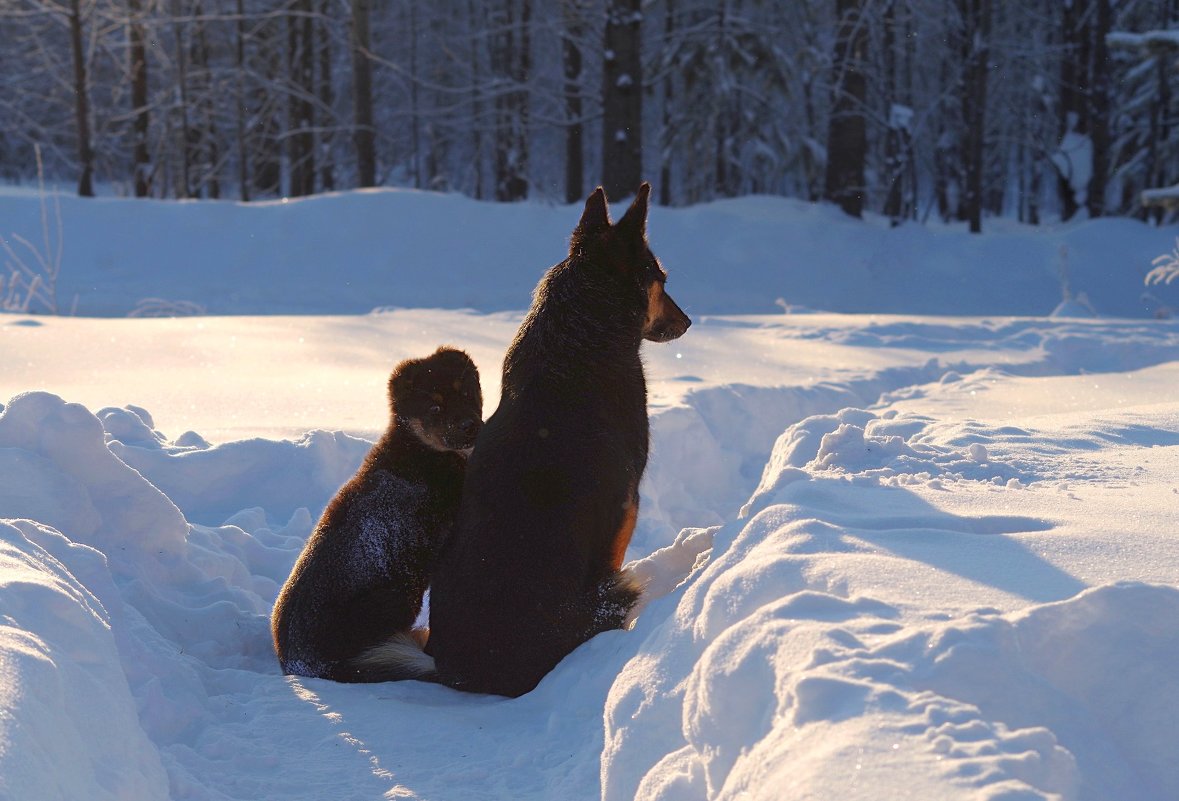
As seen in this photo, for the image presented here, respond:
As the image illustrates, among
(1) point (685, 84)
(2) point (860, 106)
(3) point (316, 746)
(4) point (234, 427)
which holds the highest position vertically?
(1) point (685, 84)

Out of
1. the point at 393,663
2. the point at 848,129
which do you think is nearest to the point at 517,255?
the point at 848,129

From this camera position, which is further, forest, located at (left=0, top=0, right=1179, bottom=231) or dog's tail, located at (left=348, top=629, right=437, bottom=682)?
forest, located at (left=0, top=0, right=1179, bottom=231)

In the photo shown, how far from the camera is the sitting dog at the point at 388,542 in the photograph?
4305 mm

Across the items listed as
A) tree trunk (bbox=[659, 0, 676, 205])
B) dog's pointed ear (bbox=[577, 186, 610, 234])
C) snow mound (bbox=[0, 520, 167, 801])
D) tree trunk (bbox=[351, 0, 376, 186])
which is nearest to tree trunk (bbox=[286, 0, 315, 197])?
tree trunk (bbox=[351, 0, 376, 186])

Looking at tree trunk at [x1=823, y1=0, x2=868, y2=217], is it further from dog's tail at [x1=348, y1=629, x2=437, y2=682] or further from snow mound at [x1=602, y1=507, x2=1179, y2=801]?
snow mound at [x1=602, y1=507, x2=1179, y2=801]

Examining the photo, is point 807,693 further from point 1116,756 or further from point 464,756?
point 464,756

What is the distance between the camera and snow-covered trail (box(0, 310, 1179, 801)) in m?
2.19

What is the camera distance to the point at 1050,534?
3002mm

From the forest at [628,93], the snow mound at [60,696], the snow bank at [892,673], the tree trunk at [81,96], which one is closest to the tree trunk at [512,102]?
the forest at [628,93]

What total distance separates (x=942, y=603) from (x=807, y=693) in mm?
453

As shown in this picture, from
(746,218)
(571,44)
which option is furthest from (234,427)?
(571,44)

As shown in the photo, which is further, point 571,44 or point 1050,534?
point 571,44

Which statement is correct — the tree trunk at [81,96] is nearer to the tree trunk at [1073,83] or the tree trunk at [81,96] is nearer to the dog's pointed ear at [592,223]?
the dog's pointed ear at [592,223]

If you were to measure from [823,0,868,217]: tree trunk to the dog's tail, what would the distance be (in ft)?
55.6
